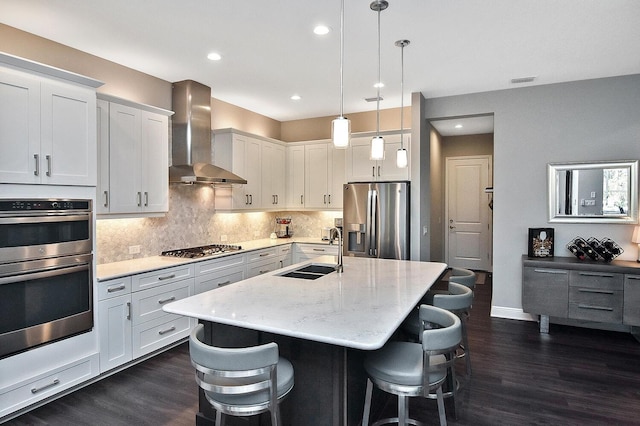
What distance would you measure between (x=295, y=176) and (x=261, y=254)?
162cm

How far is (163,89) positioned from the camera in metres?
4.38

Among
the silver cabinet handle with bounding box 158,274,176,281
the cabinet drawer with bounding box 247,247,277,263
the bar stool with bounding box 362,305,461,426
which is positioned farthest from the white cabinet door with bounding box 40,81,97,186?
the bar stool with bounding box 362,305,461,426

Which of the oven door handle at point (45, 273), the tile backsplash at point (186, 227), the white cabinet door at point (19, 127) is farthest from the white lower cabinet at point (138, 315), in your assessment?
the white cabinet door at point (19, 127)

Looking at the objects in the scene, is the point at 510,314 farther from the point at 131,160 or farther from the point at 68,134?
the point at 68,134

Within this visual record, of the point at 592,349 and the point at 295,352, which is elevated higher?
the point at 295,352

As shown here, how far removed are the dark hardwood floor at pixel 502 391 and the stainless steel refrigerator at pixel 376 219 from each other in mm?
1590

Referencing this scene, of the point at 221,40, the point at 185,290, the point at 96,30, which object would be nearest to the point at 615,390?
the point at 185,290

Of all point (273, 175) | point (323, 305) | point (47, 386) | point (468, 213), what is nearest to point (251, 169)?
point (273, 175)

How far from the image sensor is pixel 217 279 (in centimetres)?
434

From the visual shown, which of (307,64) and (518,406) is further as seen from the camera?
(307,64)

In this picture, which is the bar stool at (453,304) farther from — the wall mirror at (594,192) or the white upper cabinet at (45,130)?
the white upper cabinet at (45,130)

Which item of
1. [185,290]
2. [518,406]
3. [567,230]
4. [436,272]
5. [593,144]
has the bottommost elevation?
[518,406]

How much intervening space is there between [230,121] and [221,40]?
2159 mm

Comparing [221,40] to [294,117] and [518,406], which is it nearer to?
[294,117]
